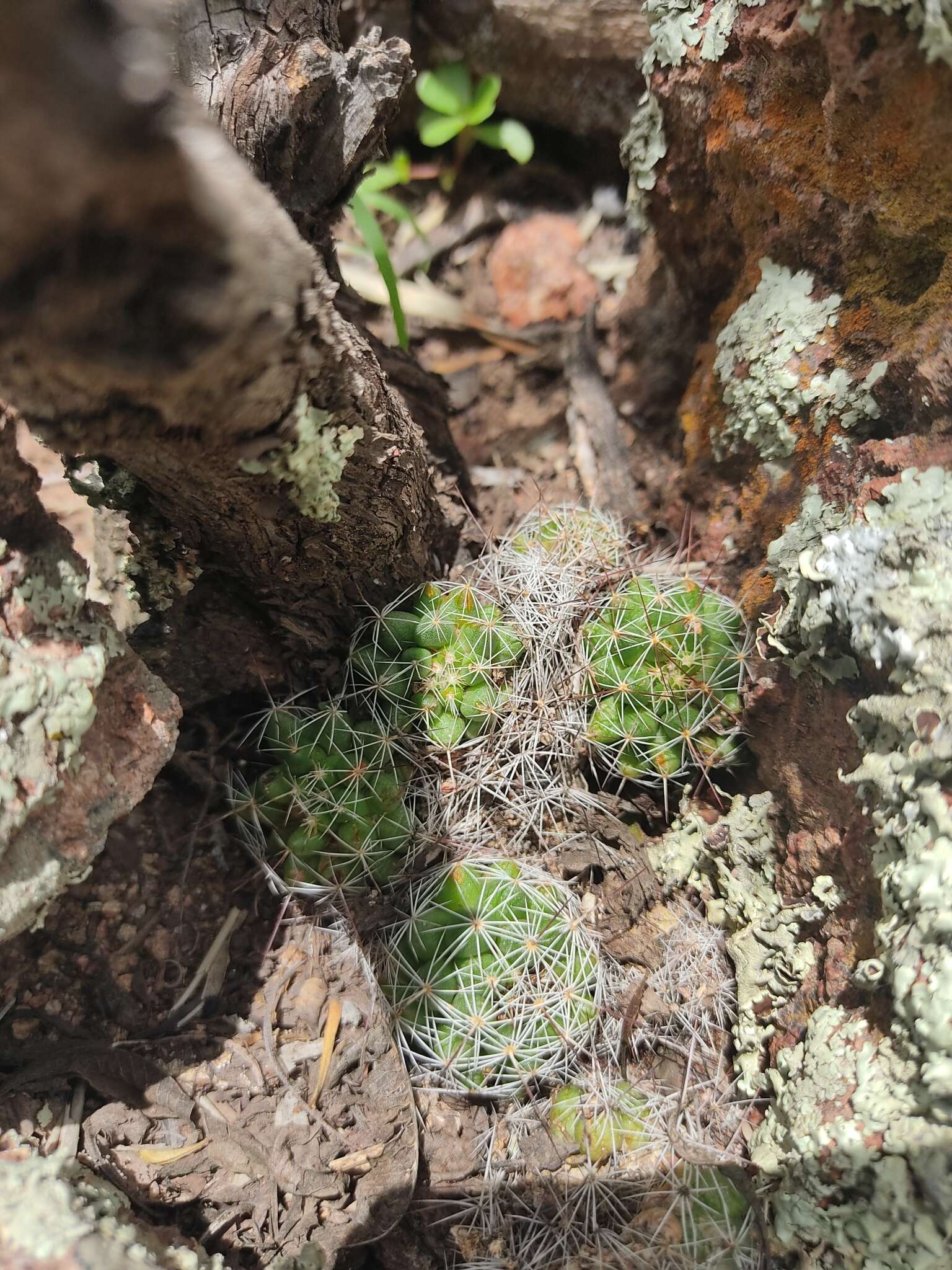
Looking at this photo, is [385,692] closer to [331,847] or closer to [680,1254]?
[331,847]

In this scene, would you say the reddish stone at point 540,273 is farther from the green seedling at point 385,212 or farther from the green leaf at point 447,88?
the green leaf at point 447,88

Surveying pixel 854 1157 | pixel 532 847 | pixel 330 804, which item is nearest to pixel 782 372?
pixel 532 847

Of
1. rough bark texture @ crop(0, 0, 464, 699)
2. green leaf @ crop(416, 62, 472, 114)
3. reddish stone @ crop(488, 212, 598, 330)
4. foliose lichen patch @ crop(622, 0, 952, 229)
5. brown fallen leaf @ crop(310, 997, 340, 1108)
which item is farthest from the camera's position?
reddish stone @ crop(488, 212, 598, 330)

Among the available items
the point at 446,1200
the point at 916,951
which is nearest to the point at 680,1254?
the point at 446,1200

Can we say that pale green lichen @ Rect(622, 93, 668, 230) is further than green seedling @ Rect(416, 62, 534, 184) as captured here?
No

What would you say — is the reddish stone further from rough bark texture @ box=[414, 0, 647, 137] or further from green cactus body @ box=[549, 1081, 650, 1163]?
green cactus body @ box=[549, 1081, 650, 1163]

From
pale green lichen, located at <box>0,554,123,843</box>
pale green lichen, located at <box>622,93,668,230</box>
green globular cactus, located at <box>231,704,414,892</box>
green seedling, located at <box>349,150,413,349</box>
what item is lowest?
green globular cactus, located at <box>231,704,414,892</box>

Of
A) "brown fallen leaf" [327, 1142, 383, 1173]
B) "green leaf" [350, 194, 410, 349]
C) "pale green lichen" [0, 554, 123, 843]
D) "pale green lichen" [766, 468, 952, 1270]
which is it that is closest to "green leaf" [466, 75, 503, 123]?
"green leaf" [350, 194, 410, 349]
